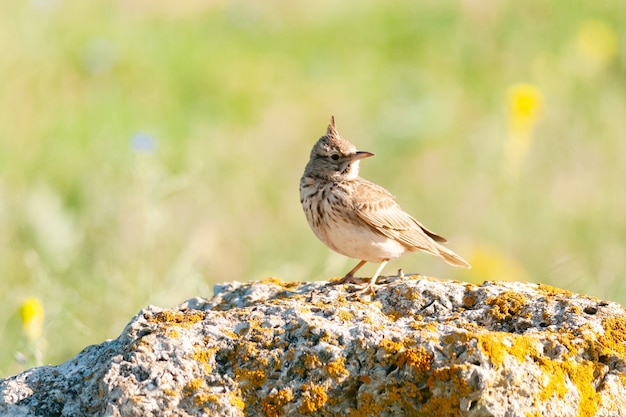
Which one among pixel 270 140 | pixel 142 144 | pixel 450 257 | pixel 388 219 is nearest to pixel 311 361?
pixel 388 219

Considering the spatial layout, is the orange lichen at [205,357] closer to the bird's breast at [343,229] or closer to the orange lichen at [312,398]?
the orange lichen at [312,398]

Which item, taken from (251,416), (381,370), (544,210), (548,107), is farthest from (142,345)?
(548,107)

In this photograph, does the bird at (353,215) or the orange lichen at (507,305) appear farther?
the bird at (353,215)

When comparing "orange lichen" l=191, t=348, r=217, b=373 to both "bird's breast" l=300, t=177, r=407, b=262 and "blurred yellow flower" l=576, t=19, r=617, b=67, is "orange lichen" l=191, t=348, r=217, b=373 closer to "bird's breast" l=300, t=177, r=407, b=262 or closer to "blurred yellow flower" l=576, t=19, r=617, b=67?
"bird's breast" l=300, t=177, r=407, b=262

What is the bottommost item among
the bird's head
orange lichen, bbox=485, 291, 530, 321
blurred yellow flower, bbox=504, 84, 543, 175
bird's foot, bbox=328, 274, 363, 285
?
orange lichen, bbox=485, 291, 530, 321

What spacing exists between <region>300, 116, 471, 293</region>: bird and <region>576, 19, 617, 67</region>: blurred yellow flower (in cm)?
877

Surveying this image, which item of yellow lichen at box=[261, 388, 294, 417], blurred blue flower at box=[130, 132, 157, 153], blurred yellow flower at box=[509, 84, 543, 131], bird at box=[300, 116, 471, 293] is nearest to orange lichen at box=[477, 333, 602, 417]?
yellow lichen at box=[261, 388, 294, 417]

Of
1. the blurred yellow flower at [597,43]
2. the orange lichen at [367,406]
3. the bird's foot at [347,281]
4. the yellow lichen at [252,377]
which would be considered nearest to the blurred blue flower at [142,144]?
the bird's foot at [347,281]

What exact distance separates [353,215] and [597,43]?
9659 millimetres

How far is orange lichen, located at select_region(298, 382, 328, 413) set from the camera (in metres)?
3.37

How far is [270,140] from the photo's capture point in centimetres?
1211

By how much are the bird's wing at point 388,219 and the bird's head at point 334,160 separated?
0.17 m

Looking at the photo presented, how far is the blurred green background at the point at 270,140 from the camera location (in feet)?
26.7

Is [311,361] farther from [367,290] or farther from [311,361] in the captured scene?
[367,290]
